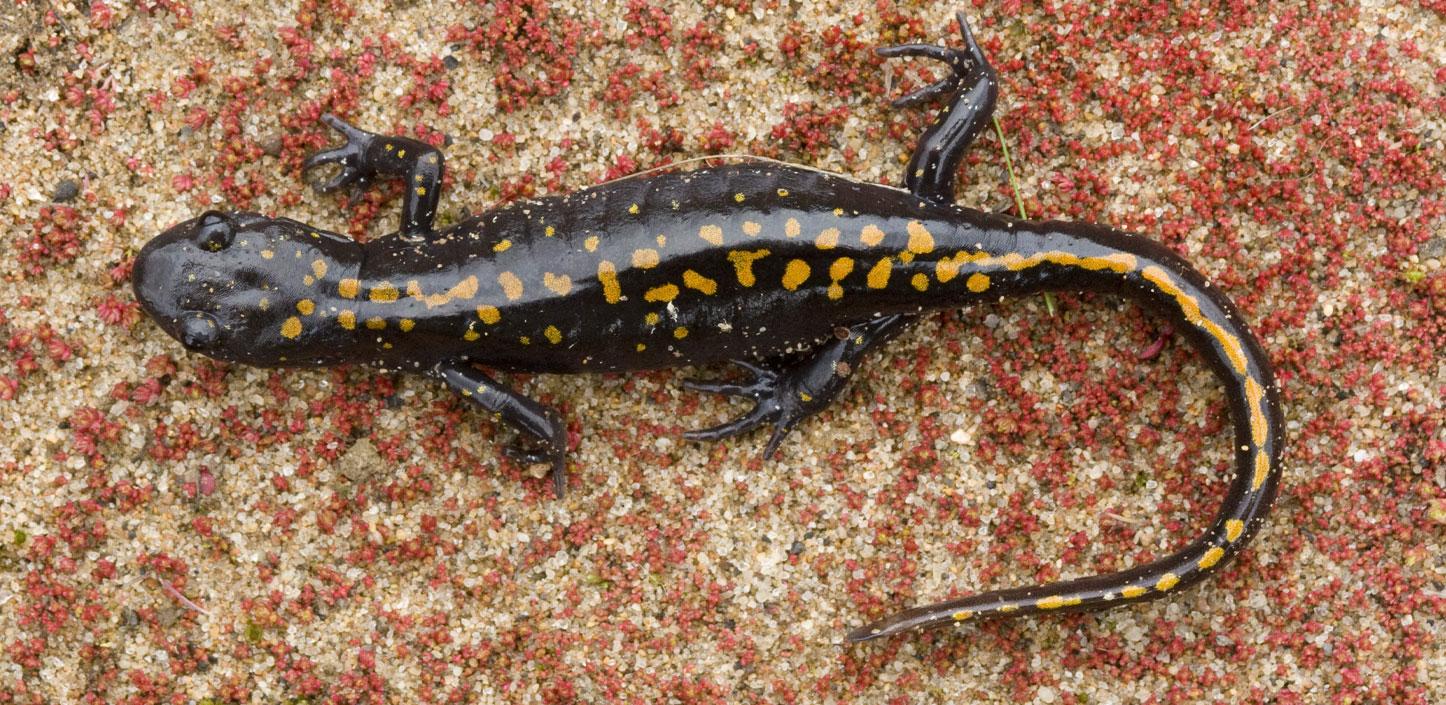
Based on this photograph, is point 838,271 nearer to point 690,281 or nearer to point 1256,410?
point 690,281

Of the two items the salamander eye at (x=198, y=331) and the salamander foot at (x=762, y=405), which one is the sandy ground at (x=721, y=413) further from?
the salamander eye at (x=198, y=331)

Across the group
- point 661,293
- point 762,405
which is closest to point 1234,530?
point 762,405

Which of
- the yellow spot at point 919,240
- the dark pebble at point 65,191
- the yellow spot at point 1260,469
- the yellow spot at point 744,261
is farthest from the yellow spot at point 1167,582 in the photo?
the dark pebble at point 65,191

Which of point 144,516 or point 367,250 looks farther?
point 144,516

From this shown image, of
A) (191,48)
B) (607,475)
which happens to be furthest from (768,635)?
(191,48)

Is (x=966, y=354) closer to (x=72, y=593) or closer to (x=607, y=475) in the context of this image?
(x=607, y=475)

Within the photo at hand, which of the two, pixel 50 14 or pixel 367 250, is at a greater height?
pixel 50 14
